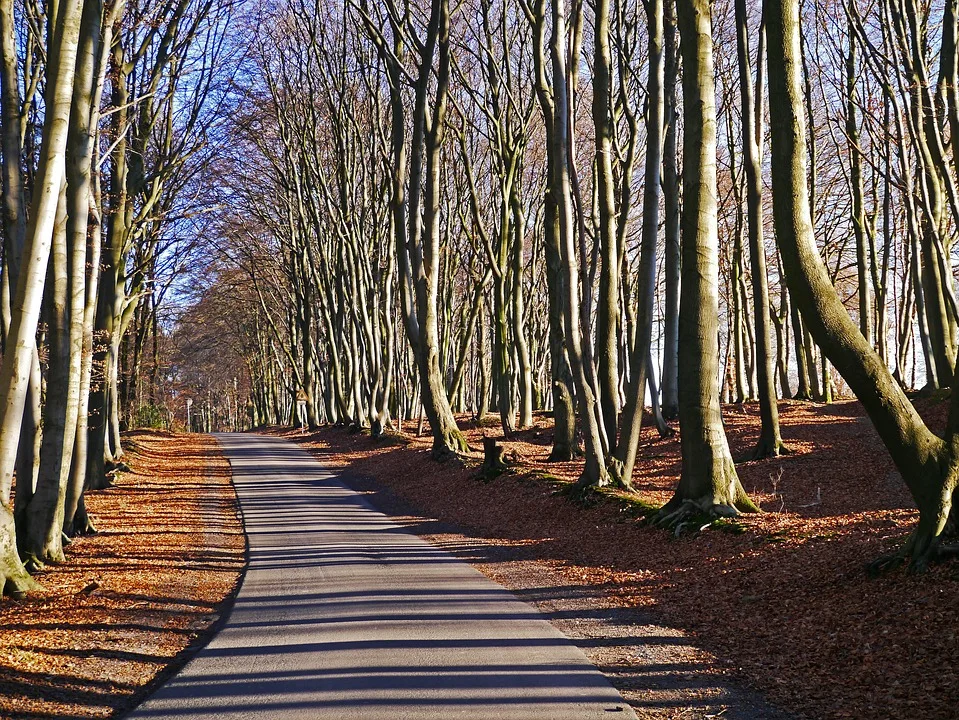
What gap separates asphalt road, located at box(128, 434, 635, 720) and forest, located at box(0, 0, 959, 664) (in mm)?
2793

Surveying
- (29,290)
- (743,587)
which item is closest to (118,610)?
(29,290)

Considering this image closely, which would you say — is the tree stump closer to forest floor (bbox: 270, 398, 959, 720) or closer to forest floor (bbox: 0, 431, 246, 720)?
forest floor (bbox: 270, 398, 959, 720)

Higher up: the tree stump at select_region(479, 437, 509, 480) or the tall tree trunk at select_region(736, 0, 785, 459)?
the tall tree trunk at select_region(736, 0, 785, 459)

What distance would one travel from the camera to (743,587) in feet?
27.4

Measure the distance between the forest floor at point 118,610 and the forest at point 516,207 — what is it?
1.90 feet

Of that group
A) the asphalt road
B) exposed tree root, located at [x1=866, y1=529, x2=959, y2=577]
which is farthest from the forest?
the asphalt road

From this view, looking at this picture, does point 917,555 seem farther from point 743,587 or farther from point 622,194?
point 622,194

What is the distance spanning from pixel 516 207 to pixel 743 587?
57.9ft

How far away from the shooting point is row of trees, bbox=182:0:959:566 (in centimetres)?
1109

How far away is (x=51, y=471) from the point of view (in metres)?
10.9

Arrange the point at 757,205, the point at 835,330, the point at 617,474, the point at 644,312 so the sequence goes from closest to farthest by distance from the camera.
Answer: the point at 835,330
the point at 644,312
the point at 617,474
the point at 757,205

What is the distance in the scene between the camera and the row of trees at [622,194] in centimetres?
1109

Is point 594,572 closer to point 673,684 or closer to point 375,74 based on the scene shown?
point 673,684

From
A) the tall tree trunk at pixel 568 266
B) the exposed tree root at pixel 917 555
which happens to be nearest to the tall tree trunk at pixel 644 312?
the tall tree trunk at pixel 568 266
